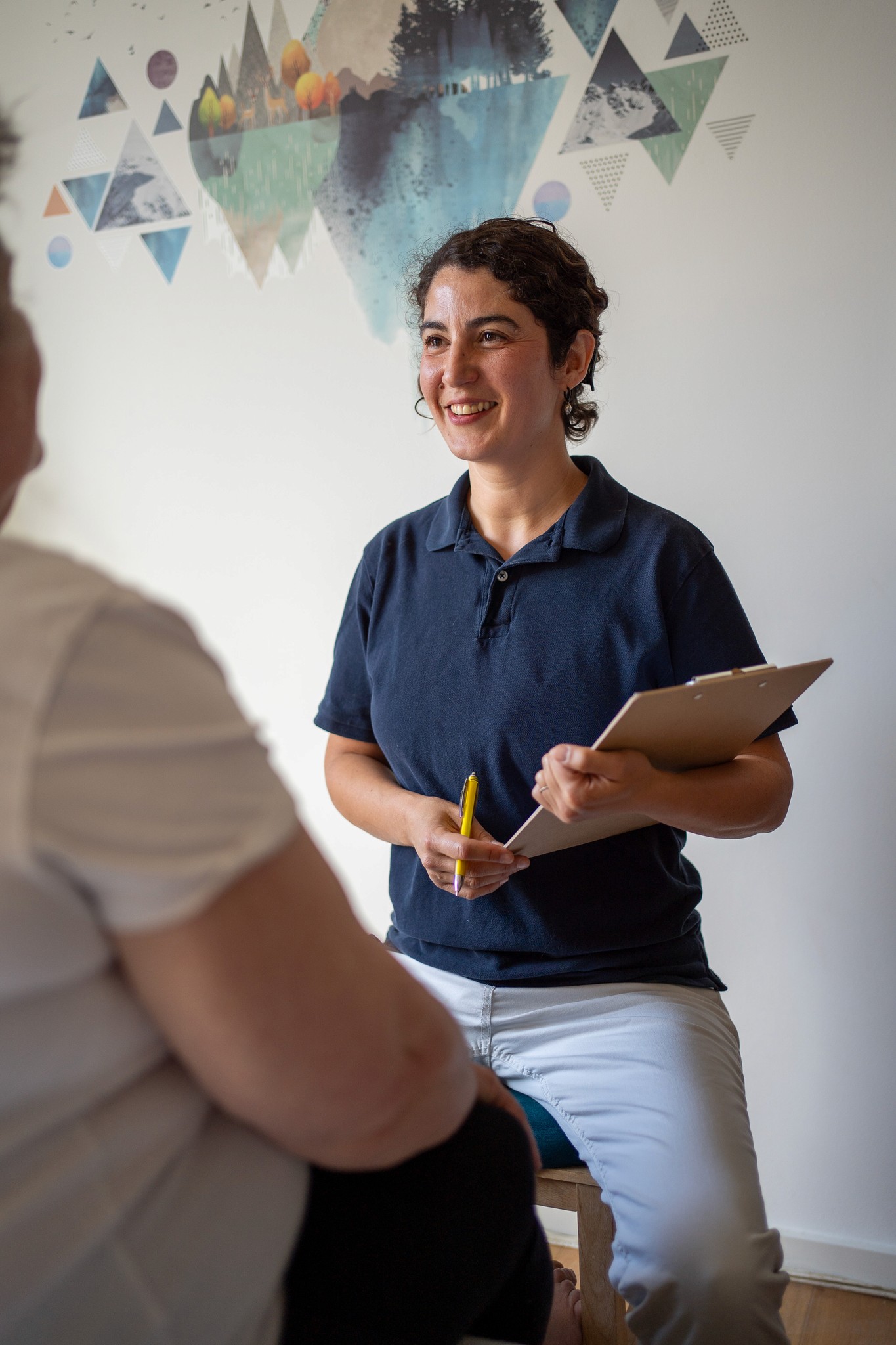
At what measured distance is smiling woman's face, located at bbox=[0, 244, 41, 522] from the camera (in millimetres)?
555

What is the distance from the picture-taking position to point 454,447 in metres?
1.46

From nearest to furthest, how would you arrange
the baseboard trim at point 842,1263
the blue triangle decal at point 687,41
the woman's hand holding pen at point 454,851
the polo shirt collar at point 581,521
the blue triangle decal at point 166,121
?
the woman's hand holding pen at point 454,851
the polo shirt collar at point 581,521
the blue triangle decal at point 687,41
the baseboard trim at point 842,1263
the blue triangle decal at point 166,121

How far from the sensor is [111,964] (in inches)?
20.9

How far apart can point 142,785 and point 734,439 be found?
1.44 m

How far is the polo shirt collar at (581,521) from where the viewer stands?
1.37m

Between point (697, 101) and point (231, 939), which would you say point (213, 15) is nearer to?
point (697, 101)

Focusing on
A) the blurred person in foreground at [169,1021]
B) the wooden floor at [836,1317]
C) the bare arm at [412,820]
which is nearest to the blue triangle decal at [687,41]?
the bare arm at [412,820]

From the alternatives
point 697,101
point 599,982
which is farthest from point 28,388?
point 697,101

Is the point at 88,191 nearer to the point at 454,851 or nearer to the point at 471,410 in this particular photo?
the point at 471,410

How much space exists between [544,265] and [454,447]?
0.29 m

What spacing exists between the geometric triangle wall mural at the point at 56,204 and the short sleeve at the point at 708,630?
1.69 metres

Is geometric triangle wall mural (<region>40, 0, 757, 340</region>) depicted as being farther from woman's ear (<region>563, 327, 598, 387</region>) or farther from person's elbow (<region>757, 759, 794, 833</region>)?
person's elbow (<region>757, 759, 794, 833</region>)

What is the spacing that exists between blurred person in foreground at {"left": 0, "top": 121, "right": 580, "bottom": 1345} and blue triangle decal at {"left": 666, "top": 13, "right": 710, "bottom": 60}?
4.54ft

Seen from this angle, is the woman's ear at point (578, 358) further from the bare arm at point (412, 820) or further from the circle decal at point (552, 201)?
the bare arm at point (412, 820)
